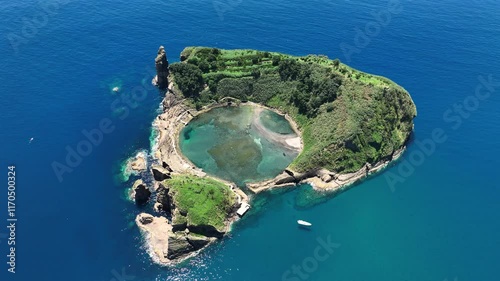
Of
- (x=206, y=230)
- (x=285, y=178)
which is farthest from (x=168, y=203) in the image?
(x=285, y=178)

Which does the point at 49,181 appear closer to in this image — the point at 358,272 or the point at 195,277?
the point at 195,277

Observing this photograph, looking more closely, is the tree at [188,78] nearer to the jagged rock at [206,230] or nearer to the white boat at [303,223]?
the jagged rock at [206,230]

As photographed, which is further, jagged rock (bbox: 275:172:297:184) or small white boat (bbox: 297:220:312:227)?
jagged rock (bbox: 275:172:297:184)

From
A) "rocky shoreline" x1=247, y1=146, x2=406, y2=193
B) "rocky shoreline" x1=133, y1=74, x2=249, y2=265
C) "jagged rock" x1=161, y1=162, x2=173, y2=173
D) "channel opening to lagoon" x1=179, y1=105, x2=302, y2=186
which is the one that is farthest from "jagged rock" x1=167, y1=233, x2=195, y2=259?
"rocky shoreline" x1=247, y1=146, x2=406, y2=193

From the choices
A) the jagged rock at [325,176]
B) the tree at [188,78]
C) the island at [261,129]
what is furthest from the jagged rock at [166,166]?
the jagged rock at [325,176]

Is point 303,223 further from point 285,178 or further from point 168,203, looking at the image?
point 168,203

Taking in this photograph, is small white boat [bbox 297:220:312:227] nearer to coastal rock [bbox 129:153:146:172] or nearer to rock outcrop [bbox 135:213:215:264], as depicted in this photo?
rock outcrop [bbox 135:213:215:264]
